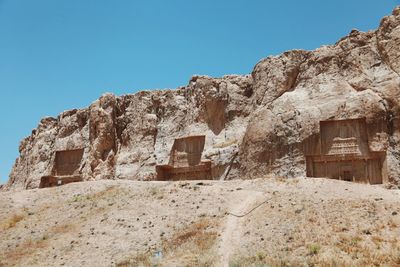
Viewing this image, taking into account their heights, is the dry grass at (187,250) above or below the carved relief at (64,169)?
below

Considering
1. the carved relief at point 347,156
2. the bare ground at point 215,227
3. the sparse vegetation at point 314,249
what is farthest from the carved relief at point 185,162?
the sparse vegetation at point 314,249

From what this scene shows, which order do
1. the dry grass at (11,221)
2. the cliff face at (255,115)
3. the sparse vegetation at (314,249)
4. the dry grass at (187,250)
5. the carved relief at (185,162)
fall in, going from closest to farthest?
the sparse vegetation at (314,249), the dry grass at (187,250), the dry grass at (11,221), the cliff face at (255,115), the carved relief at (185,162)

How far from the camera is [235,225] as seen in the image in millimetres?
20578

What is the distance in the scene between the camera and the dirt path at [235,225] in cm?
1806

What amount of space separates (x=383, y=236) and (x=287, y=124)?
53.4 feet

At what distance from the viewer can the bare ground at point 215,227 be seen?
17156 millimetres

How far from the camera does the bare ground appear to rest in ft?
56.3

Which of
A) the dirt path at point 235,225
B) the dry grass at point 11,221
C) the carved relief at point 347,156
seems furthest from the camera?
the carved relief at point 347,156

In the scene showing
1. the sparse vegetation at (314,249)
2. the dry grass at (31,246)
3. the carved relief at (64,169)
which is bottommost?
the dry grass at (31,246)

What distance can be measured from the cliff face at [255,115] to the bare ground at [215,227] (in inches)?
253

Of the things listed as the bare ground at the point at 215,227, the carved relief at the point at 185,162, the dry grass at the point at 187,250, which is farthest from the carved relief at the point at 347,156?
the dry grass at the point at 187,250

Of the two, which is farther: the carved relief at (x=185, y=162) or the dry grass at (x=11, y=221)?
the carved relief at (x=185, y=162)

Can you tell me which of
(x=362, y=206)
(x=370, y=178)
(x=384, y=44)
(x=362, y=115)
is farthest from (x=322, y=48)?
(x=362, y=206)

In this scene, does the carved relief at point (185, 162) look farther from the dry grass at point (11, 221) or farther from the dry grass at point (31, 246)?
the dry grass at point (31, 246)
